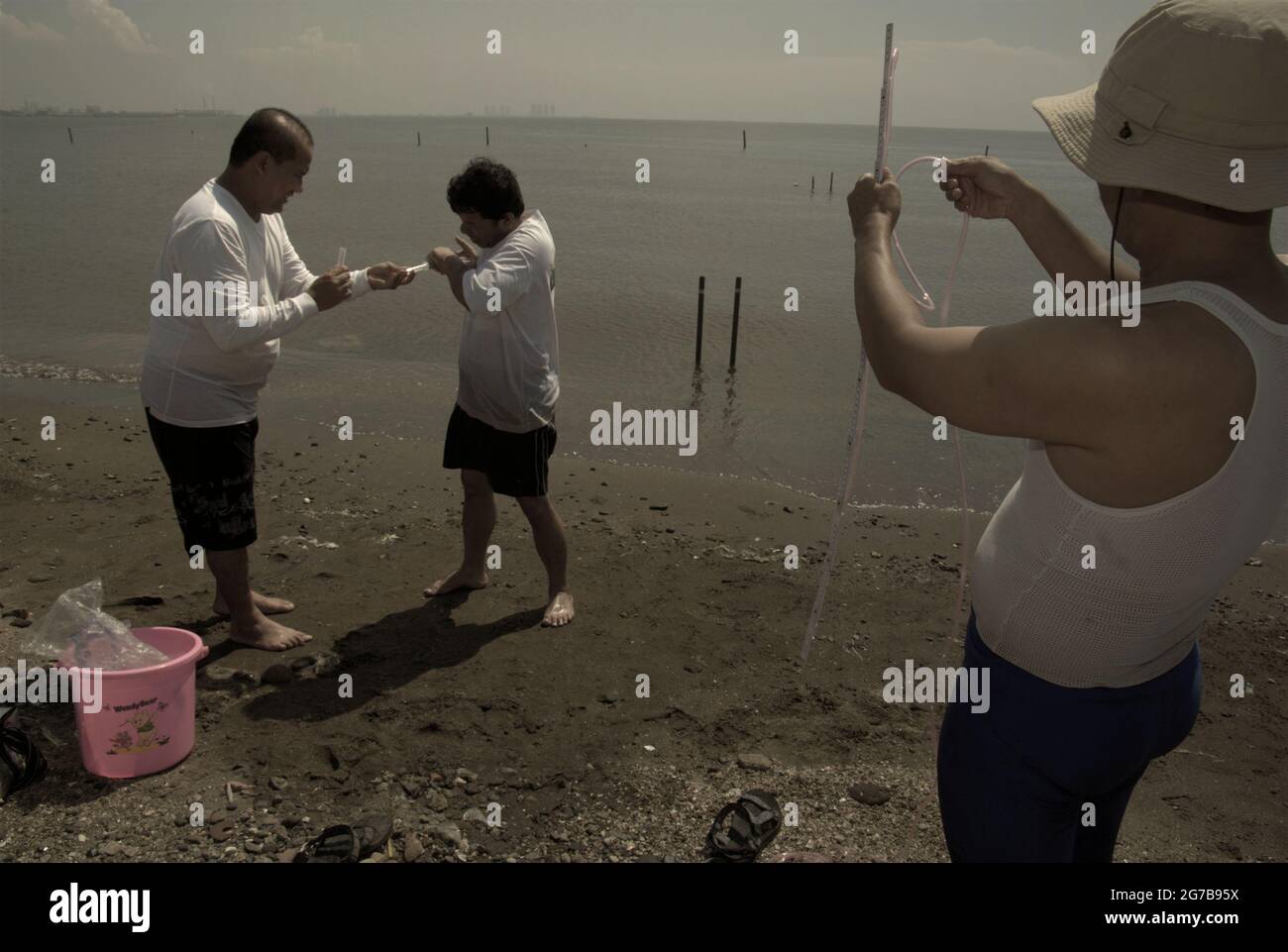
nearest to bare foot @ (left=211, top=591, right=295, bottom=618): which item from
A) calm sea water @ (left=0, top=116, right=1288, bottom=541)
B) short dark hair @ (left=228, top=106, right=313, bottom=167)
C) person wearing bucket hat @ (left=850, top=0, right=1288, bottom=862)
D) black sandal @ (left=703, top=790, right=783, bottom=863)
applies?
short dark hair @ (left=228, top=106, right=313, bottom=167)

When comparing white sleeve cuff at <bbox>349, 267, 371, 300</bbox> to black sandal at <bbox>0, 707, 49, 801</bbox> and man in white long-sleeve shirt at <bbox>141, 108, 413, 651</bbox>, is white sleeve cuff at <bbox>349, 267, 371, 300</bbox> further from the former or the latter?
black sandal at <bbox>0, 707, 49, 801</bbox>

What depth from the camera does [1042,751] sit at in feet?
6.18

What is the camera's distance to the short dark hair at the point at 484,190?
4.71 m

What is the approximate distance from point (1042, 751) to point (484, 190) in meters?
3.77

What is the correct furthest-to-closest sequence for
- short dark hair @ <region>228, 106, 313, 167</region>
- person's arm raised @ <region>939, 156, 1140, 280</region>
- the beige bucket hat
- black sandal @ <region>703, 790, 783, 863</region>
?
short dark hair @ <region>228, 106, 313, 167</region> < black sandal @ <region>703, 790, 783, 863</region> < person's arm raised @ <region>939, 156, 1140, 280</region> < the beige bucket hat

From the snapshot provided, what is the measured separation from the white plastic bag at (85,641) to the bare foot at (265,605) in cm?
125

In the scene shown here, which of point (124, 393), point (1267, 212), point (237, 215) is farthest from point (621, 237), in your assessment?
point (1267, 212)

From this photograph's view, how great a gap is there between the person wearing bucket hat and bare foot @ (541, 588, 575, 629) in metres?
3.30

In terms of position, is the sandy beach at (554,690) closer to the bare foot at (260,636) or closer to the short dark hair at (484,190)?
the bare foot at (260,636)

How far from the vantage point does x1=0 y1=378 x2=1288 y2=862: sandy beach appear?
3.61 m

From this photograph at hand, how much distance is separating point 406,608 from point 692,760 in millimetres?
2018

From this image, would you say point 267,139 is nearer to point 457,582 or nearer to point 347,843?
point 457,582

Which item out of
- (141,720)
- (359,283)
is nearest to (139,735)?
(141,720)

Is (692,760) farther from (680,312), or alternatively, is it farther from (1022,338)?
(680,312)
